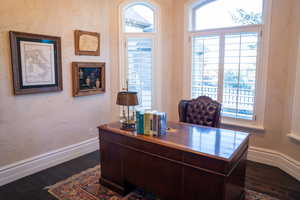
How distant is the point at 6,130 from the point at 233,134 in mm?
2957

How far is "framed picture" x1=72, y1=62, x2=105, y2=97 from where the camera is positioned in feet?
11.9

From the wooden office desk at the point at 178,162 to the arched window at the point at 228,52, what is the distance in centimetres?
138

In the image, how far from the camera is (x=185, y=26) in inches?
163

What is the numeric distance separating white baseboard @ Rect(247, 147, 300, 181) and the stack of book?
2.07m

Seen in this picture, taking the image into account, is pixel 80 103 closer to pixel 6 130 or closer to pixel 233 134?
pixel 6 130

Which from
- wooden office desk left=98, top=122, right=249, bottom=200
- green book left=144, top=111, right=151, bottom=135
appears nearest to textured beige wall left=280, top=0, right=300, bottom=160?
wooden office desk left=98, top=122, right=249, bottom=200

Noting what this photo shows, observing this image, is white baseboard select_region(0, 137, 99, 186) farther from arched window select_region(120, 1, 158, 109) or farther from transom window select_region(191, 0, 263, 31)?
transom window select_region(191, 0, 263, 31)

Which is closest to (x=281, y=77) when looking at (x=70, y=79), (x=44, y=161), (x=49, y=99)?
(x=70, y=79)

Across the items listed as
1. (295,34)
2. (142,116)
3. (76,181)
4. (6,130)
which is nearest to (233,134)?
(142,116)

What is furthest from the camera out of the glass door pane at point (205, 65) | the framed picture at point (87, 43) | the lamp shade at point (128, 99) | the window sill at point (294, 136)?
the glass door pane at point (205, 65)

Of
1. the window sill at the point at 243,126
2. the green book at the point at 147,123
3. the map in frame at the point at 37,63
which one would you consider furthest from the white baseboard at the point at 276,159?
the map in frame at the point at 37,63

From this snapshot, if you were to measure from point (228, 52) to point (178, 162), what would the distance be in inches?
95.6

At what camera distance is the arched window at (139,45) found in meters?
4.21

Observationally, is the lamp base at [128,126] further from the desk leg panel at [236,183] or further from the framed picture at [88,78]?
the framed picture at [88,78]
